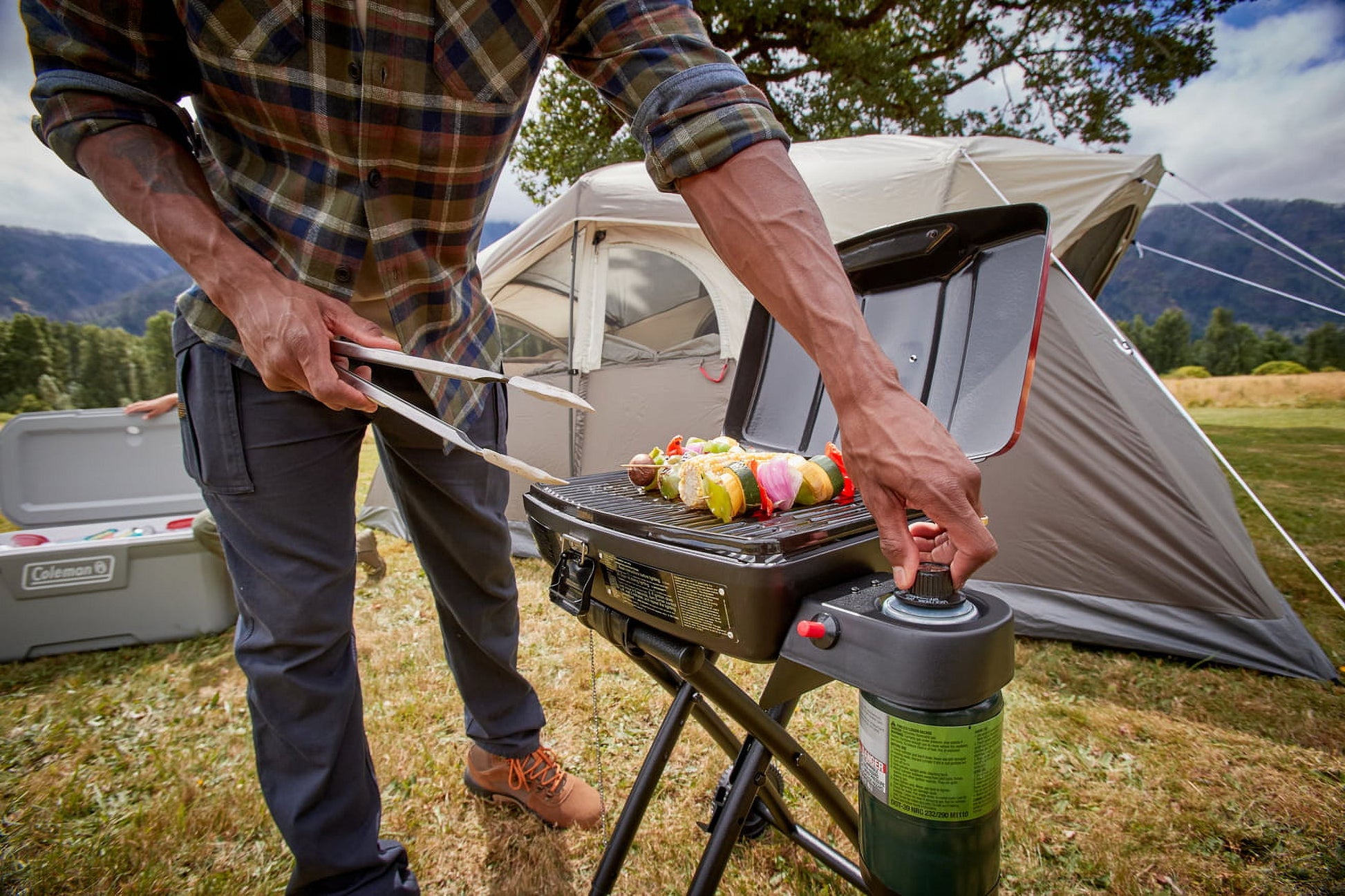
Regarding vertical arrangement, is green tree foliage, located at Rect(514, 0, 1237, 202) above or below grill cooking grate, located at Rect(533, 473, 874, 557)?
above

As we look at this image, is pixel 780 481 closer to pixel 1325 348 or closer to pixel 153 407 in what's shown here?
pixel 153 407

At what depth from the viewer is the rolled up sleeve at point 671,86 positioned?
2.94 feet

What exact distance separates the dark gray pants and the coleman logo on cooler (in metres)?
2.14

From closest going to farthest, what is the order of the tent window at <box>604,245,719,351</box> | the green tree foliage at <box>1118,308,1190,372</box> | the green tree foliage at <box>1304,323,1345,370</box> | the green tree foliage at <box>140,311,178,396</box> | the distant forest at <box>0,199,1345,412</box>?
the tent window at <box>604,245,719,351</box> < the distant forest at <box>0,199,1345,412</box> < the green tree foliage at <box>140,311,178,396</box> < the green tree foliage at <box>1304,323,1345,370</box> < the green tree foliage at <box>1118,308,1190,372</box>

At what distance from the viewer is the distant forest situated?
5.59 m

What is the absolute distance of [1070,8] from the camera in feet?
31.3

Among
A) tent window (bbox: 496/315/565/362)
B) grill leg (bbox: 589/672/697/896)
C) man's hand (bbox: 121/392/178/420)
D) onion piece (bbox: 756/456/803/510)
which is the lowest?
grill leg (bbox: 589/672/697/896)

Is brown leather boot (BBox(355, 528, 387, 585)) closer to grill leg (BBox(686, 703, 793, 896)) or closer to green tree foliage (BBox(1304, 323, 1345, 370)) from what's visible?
grill leg (BBox(686, 703, 793, 896))

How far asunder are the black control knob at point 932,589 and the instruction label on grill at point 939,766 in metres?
0.12

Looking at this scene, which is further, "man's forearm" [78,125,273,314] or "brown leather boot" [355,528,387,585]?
"brown leather boot" [355,528,387,585]

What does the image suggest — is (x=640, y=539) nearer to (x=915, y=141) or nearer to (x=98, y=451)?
(x=915, y=141)

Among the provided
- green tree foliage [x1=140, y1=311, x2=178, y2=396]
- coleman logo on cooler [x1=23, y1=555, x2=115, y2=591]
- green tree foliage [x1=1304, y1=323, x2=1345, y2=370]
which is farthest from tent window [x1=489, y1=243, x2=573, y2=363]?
green tree foliage [x1=1304, y1=323, x2=1345, y2=370]

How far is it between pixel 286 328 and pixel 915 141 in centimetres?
328

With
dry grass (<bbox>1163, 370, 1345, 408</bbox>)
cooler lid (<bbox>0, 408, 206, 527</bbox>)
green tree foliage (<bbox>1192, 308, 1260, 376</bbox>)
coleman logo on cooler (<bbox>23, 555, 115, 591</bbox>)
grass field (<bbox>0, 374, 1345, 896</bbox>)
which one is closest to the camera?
grass field (<bbox>0, 374, 1345, 896</bbox>)
